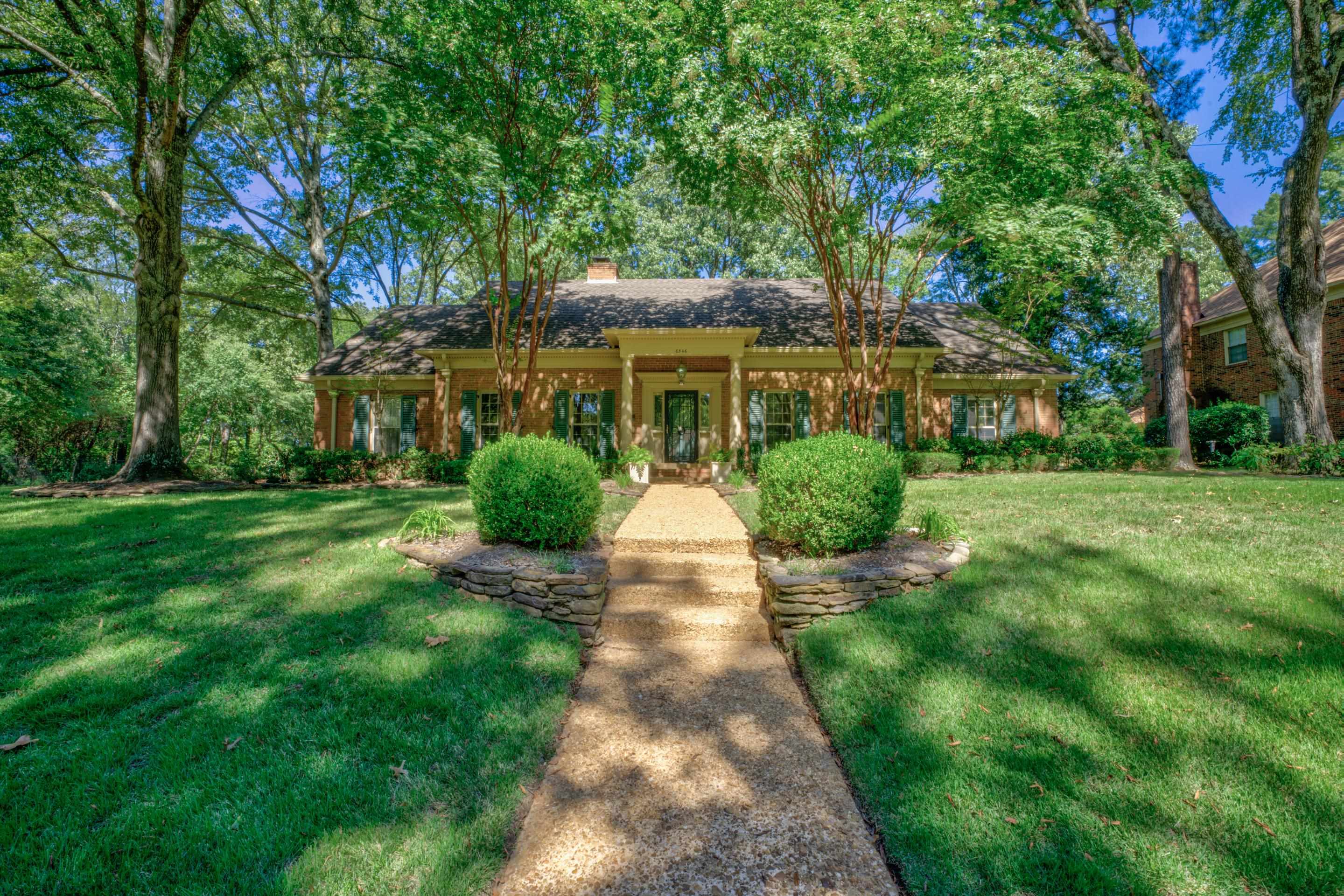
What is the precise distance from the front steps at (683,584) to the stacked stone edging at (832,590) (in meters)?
0.33

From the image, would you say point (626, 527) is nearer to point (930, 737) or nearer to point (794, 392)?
point (930, 737)

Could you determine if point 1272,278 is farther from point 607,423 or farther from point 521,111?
point 521,111

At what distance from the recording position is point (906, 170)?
8.12 m

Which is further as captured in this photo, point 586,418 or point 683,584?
point 586,418

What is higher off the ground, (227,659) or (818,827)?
(227,659)

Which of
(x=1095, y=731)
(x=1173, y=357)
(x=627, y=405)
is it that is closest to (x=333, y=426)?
(x=627, y=405)

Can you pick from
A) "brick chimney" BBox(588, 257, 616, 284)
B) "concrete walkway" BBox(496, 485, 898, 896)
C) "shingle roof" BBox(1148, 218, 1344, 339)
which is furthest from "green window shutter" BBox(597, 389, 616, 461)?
"shingle roof" BBox(1148, 218, 1344, 339)

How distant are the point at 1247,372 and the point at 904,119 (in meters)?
16.7

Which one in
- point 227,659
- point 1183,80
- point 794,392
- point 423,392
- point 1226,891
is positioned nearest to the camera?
point 1226,891

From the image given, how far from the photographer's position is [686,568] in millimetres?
5262

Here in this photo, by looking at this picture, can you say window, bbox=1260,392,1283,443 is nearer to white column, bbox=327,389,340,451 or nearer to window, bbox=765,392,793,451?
window, bbox=765,392,793,451

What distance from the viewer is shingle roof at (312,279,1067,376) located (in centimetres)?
1300

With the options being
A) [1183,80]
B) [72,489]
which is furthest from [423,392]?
[1183,80]

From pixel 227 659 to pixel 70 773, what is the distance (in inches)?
40.9
